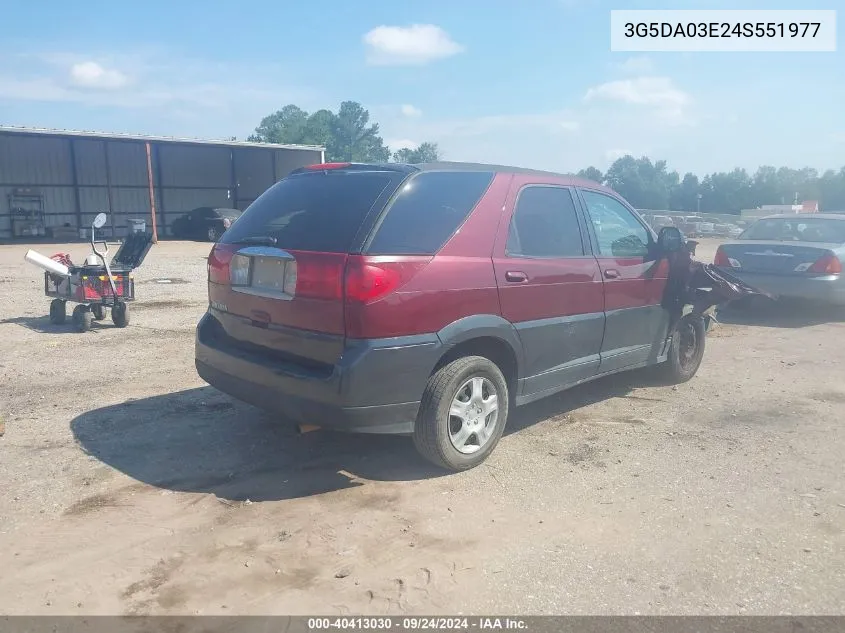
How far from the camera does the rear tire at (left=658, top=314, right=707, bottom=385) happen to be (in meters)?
6.19

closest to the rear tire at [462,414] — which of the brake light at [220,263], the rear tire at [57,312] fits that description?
the brake light at [220,263]

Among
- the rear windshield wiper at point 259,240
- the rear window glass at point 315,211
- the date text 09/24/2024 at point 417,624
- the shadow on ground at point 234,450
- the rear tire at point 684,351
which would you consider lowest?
the date text 09/24/2024 at point 417,624

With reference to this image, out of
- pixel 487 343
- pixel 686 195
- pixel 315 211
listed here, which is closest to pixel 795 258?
pixel 487 343

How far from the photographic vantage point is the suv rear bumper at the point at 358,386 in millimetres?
3633

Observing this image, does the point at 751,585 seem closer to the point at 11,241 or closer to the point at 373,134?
the point at 11,241

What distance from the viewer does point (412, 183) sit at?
13.3 ft

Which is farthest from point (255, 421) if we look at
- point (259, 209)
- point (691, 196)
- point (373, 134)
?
point (373, 134)

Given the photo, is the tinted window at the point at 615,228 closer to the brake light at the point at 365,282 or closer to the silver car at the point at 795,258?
the brake light at the point at 365,282

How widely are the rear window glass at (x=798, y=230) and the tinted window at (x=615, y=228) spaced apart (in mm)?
5628

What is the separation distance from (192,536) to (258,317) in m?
1.31

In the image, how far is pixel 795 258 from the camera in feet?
31.0

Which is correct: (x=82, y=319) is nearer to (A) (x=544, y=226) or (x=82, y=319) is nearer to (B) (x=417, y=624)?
(A) (x=544, y=226)

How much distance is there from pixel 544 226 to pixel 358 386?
1.91 meters

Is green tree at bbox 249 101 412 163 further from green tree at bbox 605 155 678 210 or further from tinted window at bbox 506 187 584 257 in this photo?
tinted window at bbox 506 187 584 257
